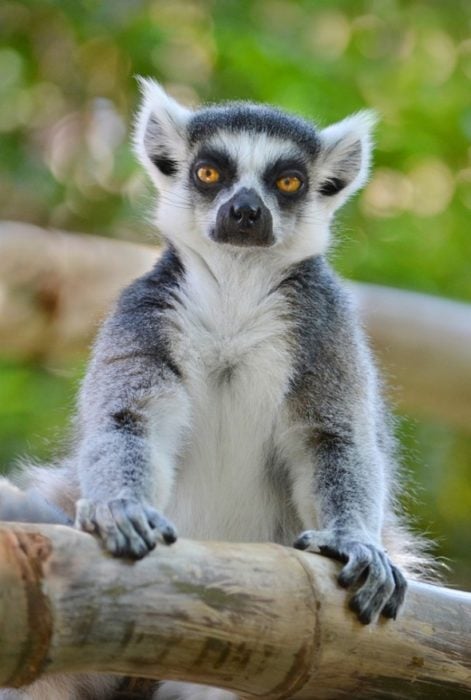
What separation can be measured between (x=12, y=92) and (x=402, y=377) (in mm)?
3106

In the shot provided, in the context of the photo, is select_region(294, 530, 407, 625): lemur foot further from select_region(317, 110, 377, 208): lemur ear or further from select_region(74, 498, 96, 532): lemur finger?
select_region(317, 110, 377, 208): lemur ear

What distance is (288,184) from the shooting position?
4.85 m

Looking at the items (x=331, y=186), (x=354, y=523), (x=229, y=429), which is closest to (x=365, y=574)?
(x=354, y=523)

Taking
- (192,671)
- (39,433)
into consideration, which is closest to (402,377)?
(39,433)

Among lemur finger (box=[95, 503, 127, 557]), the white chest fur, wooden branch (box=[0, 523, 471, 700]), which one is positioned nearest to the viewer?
wooden branch (box=[0, 523, 471, 700])

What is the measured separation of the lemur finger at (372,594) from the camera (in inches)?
132

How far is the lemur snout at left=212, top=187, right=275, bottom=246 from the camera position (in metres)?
4.46

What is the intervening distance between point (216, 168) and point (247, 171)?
155 mm

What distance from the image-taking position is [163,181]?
16.7 ft

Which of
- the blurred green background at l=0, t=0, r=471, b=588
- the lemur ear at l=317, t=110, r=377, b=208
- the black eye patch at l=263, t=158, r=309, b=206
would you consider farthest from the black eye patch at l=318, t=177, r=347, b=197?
the blurred green background at l=0, t=0, r=471, b=588

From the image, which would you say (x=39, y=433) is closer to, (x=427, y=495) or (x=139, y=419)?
(x=427, y=495)

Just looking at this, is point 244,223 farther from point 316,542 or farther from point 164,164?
point 316,542

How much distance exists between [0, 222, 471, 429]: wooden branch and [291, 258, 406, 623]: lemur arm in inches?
103

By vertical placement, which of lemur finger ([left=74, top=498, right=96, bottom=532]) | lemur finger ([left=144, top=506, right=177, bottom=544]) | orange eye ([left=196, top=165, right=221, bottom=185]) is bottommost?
lemur finger ([left=74, top=498, right=96, bottom=532])
